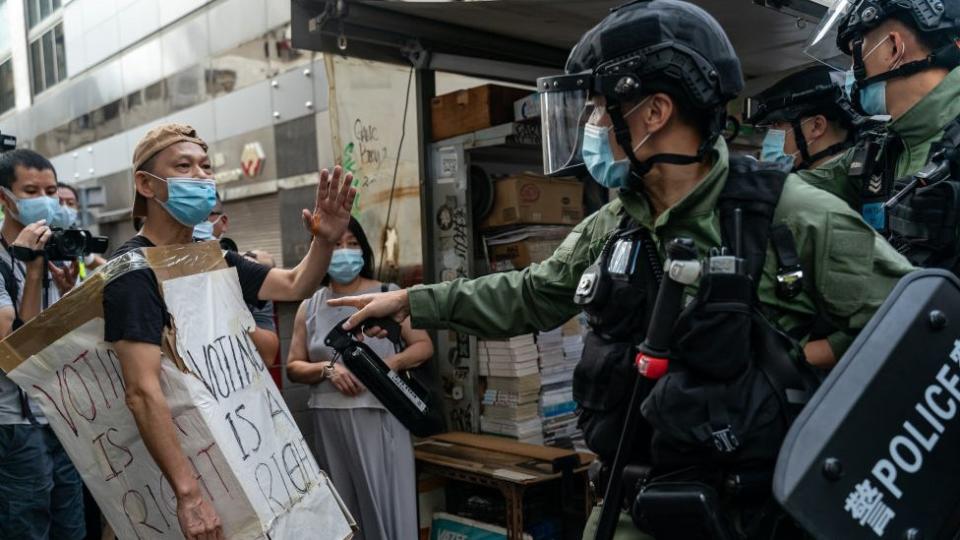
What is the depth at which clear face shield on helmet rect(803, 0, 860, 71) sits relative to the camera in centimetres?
290

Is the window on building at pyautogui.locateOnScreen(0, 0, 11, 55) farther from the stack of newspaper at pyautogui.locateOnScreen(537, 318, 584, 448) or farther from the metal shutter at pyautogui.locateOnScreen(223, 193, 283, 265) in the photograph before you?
the stack of newspaper at pyautogui.locateOnScreen(537, 318, 584, 448)

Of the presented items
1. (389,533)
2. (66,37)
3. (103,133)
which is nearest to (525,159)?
(389,533)

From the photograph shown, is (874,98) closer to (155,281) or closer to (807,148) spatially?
(807,148)

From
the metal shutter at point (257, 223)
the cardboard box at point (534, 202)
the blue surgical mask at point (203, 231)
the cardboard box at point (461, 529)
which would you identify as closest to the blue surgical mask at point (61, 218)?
the blue surgical mask at point (203, 231)

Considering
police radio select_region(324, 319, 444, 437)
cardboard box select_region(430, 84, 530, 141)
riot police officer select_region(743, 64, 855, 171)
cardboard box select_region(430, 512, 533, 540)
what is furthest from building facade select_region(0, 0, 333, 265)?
riot police officer select_region(743, 64, 855, 171)

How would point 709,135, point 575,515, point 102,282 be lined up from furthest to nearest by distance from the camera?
point 575,515 → point 102,282 → point 709,135

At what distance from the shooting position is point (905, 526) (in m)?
1.44

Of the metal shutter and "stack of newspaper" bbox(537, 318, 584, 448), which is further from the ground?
the metal shutter

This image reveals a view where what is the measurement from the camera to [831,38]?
315 centimetres

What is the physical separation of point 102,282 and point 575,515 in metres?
2.88

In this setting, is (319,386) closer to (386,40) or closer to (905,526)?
(386,40)

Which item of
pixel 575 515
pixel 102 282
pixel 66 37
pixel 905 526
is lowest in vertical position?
pixel 575 515

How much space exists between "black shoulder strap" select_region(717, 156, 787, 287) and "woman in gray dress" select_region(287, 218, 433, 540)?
2.57 m

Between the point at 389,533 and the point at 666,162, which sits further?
the point at 389,533
